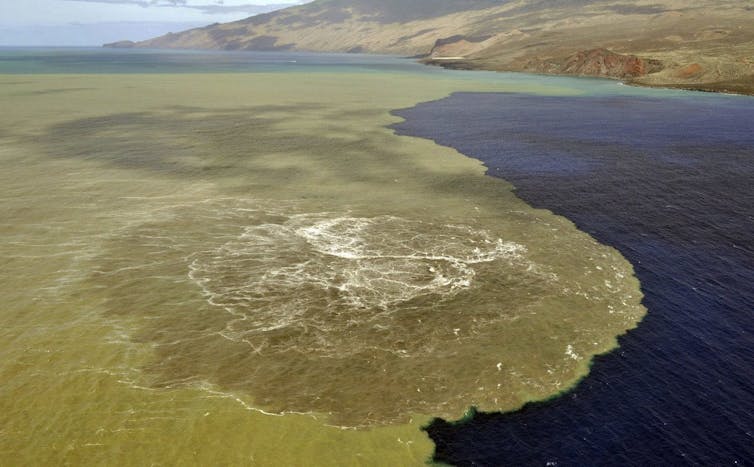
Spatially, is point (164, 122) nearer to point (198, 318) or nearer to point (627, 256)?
point (198, 318)

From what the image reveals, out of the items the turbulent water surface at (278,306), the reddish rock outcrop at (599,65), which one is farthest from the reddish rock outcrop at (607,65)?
the turbulent water surface at (278,306)

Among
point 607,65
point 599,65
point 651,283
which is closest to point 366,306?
point 651,283

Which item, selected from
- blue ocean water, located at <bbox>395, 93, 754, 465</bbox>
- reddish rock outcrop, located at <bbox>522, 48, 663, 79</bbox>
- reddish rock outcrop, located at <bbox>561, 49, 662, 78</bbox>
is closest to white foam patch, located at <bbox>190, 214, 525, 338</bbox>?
blue ocean water, located at <bbox>395, 93, 754, 465</bbox>

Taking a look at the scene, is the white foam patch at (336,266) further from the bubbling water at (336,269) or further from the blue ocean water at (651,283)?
the blue ocean water at (651,283)

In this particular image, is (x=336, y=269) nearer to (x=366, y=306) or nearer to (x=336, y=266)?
(x=336, y=266)

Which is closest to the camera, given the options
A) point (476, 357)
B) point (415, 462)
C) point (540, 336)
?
point (415, 462)

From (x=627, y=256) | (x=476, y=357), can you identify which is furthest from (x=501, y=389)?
(x=627, y=256)
